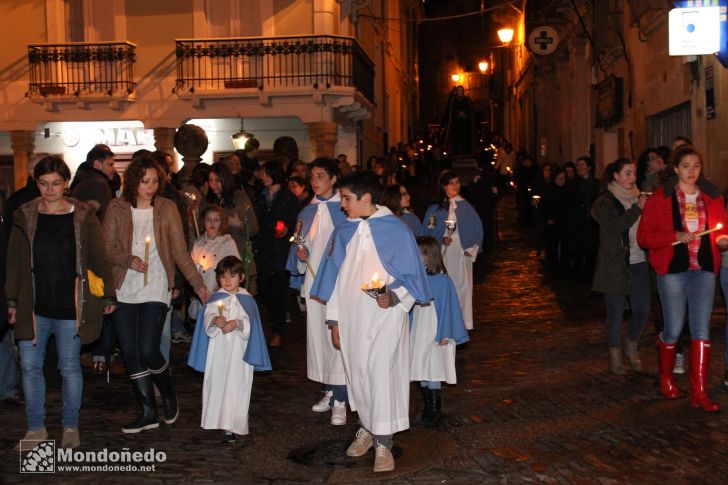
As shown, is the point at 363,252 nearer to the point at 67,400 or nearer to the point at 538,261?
the point at 67,400

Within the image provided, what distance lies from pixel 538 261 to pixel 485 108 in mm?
41694

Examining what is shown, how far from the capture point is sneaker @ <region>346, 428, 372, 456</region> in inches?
266

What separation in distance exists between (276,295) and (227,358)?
4.10 metres

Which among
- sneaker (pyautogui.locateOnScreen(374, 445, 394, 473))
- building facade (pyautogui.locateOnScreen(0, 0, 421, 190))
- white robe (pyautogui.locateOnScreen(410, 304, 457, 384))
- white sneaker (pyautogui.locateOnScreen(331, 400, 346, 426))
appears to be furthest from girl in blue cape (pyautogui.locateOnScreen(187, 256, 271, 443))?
building facade (pyautogui.locateOnScreen(0, 0, 421, 190))

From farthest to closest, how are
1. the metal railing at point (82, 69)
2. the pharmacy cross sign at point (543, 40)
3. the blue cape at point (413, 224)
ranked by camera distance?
the pharmacy cross sign at point (543, 40), the metal railing at point (82, 69), the blue cape at point (413, 224)

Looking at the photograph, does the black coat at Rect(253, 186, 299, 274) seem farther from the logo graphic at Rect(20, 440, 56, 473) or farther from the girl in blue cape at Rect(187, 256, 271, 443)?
the logo graphic at Rect(20, 440, 56, 473)

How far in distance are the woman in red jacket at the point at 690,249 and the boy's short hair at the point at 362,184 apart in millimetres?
2580

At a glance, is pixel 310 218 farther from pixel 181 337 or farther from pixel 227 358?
pixel 181 337

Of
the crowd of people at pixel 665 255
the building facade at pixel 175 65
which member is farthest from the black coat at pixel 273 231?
the building facade at pixel 175 65

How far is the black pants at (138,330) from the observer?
24.4 ft

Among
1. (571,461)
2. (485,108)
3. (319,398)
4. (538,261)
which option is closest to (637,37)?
(538,261)

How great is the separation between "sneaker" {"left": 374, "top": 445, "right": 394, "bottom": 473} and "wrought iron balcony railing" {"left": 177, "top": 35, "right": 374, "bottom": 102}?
18597 millimetres

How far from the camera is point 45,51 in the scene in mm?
25094

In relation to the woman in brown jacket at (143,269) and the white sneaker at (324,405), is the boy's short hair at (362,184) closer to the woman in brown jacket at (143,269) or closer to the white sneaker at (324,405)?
the woman in brown jacket at (143,269)
